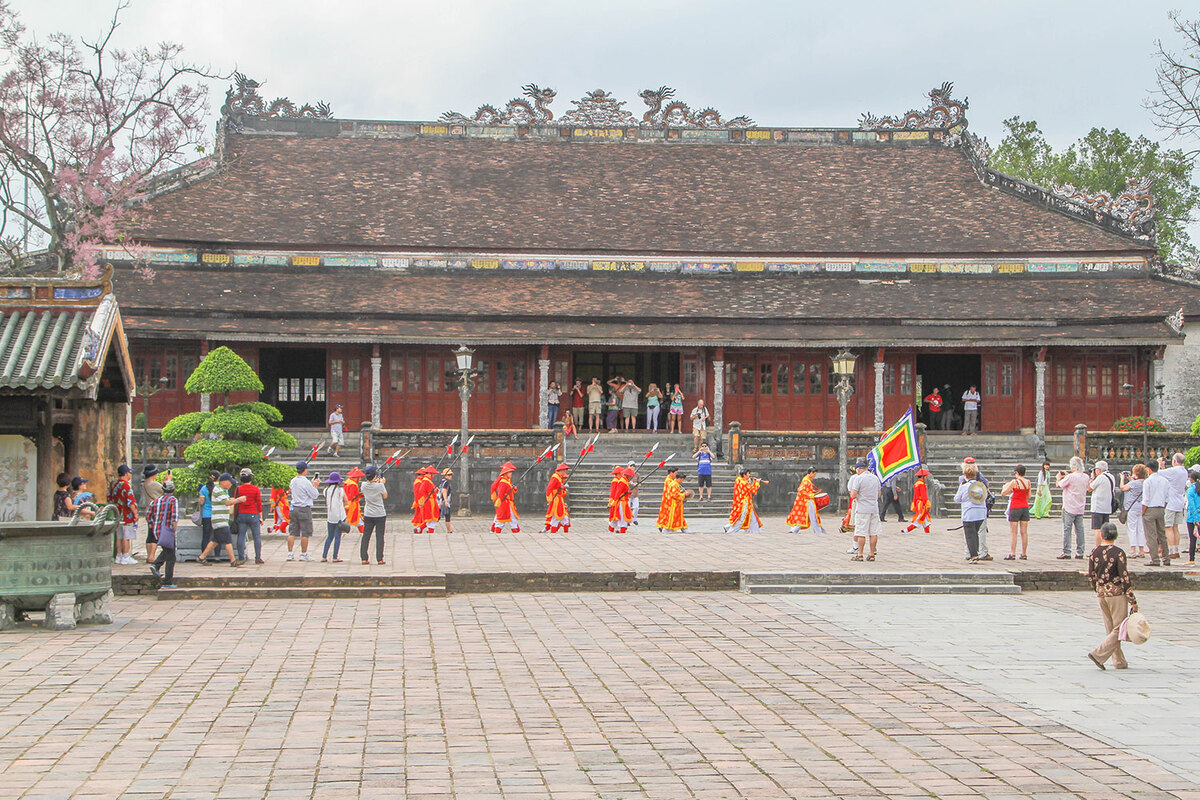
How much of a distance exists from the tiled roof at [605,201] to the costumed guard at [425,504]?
45.5ft

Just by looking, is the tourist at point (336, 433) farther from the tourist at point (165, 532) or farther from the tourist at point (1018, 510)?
the tourist at point (1018, 510)

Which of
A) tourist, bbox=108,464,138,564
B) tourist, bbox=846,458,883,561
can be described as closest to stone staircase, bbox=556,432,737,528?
tourist, bbox=846,458,883,561

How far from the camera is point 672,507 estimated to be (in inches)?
920

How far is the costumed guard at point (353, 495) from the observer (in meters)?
20.5

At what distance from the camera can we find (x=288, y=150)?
39688mm

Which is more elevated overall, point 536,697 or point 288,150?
point 288,150

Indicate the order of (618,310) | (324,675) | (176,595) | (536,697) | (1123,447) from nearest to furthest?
(536,697) < (324,675) < (176,595) < (1123,447) < (618,310)

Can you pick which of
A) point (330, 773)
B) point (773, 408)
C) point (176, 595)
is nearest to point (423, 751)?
point (330, 773)

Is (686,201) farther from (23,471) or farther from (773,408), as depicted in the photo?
(23,471)

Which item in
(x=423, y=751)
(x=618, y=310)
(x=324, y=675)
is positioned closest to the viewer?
(x=423, y=751)

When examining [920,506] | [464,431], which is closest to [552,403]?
[464,431]

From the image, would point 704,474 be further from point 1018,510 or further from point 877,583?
point 877,583

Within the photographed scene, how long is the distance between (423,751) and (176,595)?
27.8 feet

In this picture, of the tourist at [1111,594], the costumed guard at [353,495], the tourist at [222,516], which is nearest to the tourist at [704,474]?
the costumed guard at [353,495]
